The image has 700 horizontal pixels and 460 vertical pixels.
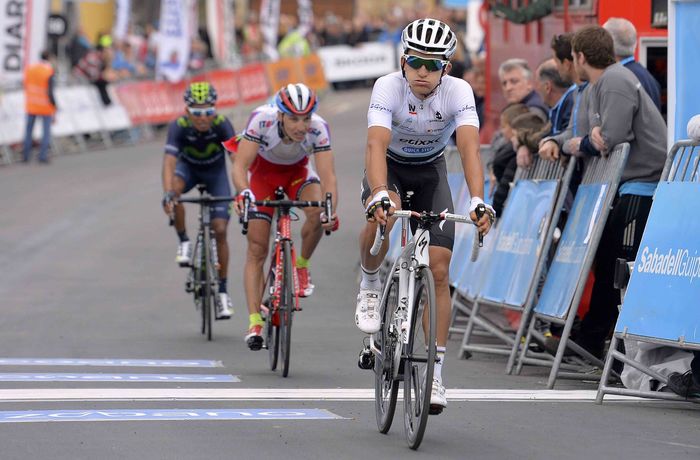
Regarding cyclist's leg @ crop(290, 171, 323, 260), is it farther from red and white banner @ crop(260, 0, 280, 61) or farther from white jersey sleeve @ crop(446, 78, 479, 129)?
red and white banner @ crop(260, 0, 280, 61)

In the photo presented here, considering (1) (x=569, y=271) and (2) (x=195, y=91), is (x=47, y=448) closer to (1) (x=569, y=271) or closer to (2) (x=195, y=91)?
(1) (x=569, y=271)

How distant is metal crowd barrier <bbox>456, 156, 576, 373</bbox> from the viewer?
35.3 ft

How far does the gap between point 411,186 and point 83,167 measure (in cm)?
2043

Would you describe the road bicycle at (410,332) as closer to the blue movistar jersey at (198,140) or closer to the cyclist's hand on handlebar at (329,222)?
the cyclist's hand on handlebar at (329,222)

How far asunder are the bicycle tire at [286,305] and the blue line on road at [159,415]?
1.78 meters

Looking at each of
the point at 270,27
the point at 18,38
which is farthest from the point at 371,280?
the point at 270,27

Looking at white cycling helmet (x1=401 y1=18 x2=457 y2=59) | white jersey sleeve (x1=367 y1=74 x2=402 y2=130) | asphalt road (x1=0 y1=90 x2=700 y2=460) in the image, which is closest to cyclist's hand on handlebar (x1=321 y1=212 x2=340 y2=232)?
asphalt road (x1=0 y1=90 x2=700 y2=460)

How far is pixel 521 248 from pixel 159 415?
3.85m

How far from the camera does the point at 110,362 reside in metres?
11.2

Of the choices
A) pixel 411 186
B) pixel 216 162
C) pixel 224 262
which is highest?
pixel 411 186

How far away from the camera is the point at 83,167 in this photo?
28.3 meters

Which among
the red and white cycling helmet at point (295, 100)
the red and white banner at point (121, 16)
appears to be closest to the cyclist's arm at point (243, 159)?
the red and white cycling helmet at point (295, 100)

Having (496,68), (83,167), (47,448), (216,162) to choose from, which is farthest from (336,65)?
(47,448)

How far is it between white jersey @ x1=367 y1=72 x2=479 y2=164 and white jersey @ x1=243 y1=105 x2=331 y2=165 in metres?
2.78
